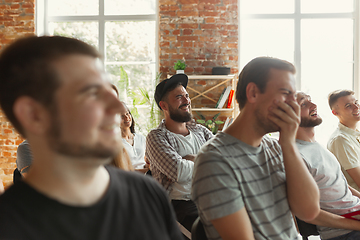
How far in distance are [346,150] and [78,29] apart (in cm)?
440

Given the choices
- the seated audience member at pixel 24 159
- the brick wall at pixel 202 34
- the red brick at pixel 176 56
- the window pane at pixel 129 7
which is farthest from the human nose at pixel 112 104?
the window pane at pixel 129 7

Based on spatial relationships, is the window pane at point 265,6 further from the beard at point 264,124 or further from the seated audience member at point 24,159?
the seated audience member at point 24,159

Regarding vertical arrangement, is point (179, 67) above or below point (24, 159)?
above

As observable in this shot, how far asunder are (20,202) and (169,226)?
17.6 inches

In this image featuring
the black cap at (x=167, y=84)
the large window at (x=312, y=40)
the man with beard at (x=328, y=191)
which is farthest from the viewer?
the large window at (x=312, y=40)

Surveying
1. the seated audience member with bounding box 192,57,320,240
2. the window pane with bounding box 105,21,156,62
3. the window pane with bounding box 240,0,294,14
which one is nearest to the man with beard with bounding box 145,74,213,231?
the seated audience member with bounding box 192,57,320,240

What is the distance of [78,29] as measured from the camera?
186 inches

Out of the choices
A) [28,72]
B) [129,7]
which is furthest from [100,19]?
[28,72]

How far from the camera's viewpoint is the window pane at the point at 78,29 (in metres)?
4.71

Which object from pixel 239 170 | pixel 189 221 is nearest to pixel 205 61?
pixel 189 221

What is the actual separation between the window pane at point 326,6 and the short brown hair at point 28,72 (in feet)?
15.9

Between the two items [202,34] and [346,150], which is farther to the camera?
[202,34]

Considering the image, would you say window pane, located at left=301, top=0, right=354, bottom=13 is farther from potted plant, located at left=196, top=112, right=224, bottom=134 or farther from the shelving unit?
potted plant, located at left=196, top=112, right=224, bottom=134

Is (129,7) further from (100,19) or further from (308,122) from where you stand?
(308,122)
